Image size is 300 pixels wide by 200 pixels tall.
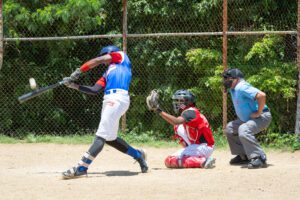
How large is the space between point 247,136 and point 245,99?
534mm

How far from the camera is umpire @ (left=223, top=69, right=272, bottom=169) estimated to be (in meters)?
9.24

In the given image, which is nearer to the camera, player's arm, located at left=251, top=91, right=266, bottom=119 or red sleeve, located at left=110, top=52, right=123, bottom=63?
red sleeve, located at left=110, top=52, right=123, bottom=63

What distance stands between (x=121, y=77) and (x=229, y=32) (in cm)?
436

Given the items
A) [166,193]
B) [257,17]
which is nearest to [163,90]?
[257,17]

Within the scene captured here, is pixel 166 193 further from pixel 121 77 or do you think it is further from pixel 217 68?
pixel 217 68

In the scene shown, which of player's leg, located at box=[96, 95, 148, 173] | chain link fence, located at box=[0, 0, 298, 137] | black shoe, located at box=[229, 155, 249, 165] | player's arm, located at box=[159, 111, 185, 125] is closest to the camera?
player's leg, located at box=[96, 95, 148, 173]

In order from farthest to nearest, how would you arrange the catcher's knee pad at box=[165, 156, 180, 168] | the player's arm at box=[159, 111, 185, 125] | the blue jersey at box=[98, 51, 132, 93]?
the catcher's knee pad at box=[165, 156, 180, 168] < the player's arm at box=[159, 111, 185, 125] < the blue jersey at box=[98, 51, 132, 93]

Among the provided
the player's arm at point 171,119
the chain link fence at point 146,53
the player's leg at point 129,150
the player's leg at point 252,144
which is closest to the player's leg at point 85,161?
the player's leg at point 129,150

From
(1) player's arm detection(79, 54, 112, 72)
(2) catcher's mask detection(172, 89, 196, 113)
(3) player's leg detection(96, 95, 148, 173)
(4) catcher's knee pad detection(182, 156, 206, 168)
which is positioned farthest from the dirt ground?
(1) player's arm detection(79, 54, 112, 72)

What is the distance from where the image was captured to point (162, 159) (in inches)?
428

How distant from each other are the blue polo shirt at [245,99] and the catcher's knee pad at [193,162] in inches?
35.6

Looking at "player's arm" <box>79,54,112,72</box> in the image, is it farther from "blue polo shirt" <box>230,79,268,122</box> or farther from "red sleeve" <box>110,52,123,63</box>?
"blue polo shirt" <box>230,79,268,122</box>

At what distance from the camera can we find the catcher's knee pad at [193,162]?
30.3 ft

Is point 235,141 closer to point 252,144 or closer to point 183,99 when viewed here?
point 252,144
